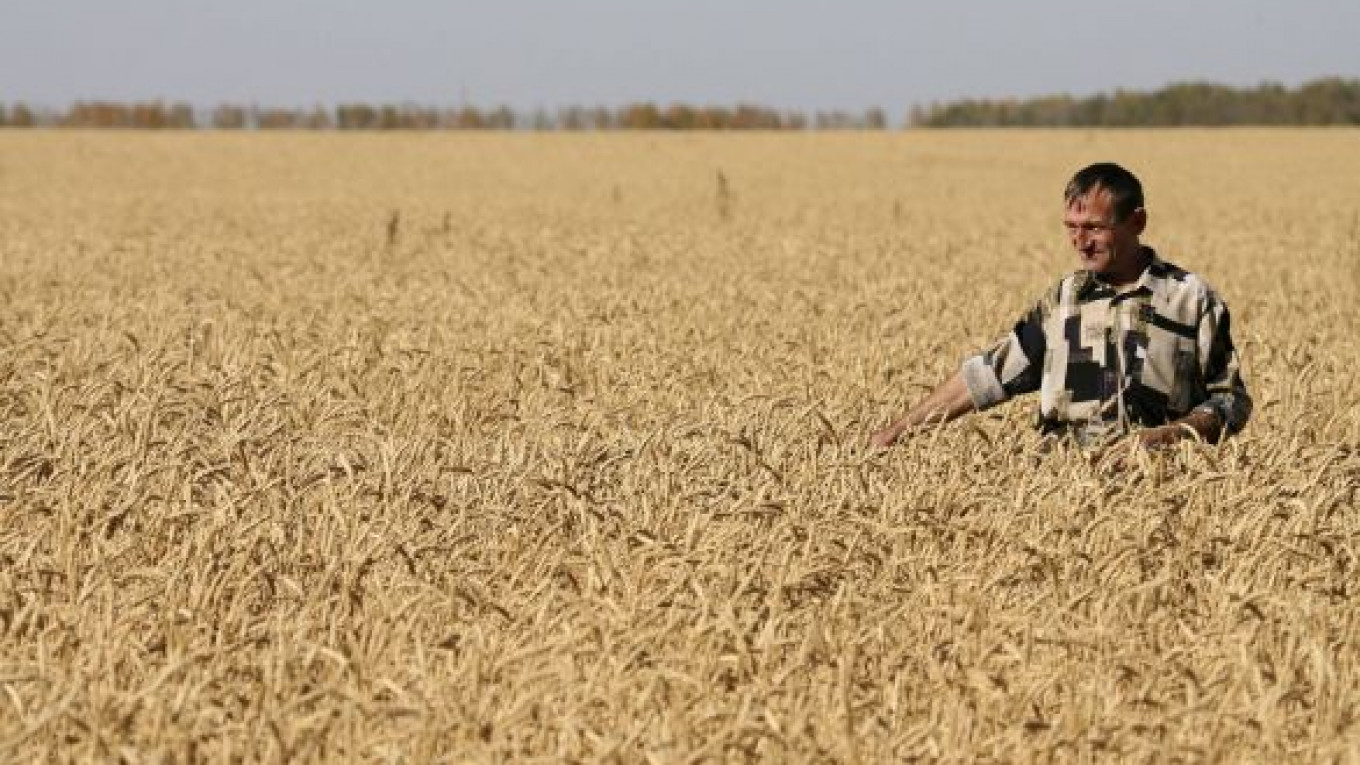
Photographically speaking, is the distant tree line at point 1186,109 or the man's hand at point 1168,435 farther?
the distant tree line at point 1186,109

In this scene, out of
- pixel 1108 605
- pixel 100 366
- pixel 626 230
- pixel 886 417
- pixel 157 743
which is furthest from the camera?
pixel 626 230

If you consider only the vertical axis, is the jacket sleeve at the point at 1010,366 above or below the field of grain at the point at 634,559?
above

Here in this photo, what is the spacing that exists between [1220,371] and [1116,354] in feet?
1.01

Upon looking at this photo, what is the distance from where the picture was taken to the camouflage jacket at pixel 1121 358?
520cm

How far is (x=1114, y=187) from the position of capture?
4984mm

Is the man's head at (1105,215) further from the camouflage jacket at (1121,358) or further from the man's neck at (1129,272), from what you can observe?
the camouflage jacket at (1121,358)

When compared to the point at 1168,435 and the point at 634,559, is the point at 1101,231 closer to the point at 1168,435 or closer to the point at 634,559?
the point at 1168,435

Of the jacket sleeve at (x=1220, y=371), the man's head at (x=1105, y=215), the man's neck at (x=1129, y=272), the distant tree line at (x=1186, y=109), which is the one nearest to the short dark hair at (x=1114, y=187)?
the man's head at (x=1105, y=215)

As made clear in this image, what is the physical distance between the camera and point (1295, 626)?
380 centimetres

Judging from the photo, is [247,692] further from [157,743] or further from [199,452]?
[199,452]

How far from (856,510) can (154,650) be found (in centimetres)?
171

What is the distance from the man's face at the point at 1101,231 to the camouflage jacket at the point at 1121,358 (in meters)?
0.11

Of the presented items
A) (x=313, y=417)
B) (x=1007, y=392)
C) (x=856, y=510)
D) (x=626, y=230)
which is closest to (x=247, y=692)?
(x=856, y=510)

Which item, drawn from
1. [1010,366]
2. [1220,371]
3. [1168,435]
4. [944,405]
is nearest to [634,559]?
[944,405]
